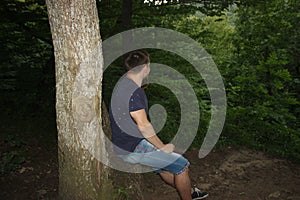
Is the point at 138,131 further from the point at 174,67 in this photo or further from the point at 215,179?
the point at 174,67

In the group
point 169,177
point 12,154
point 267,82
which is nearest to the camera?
point 169,177

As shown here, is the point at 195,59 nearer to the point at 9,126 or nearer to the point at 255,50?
the point at 255,50

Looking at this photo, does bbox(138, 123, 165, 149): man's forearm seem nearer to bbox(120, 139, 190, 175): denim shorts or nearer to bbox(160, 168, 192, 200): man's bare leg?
bbox(120, 139, 190, 175): denim shorts

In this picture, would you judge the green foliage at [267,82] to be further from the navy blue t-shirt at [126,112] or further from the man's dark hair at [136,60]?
the man's dark hair at [136,60]

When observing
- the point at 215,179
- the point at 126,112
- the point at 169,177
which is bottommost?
the point at 215,179

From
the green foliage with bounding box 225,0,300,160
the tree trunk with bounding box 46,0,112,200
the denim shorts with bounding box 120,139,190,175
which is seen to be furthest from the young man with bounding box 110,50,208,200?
the green foliage with bounding box 225,0,300,160

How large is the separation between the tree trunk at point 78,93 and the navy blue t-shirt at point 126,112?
0.28 m

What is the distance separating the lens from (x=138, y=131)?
337cm

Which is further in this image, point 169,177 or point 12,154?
point 12,154

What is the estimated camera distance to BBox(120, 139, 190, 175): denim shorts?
342 centimetres

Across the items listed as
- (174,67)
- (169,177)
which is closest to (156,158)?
(169,177)

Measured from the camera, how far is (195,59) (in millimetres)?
9438

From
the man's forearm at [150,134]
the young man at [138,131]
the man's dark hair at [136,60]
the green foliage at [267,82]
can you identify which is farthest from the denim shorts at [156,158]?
the green foliage at [267,82]

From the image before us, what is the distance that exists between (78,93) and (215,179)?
3.04 metres
